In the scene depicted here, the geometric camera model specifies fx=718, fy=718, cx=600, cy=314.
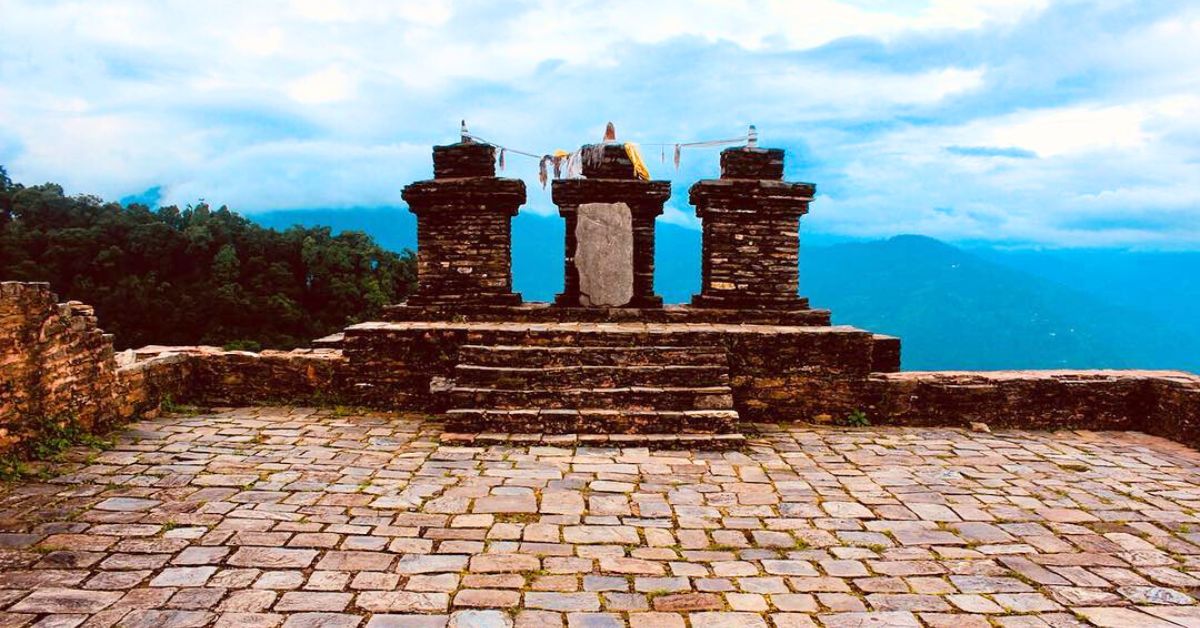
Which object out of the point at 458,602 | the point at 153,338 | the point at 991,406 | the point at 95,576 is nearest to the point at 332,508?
the point at 95,576

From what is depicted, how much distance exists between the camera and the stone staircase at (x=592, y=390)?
6973mm

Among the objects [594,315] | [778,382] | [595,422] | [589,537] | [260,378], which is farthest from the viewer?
[594,315]

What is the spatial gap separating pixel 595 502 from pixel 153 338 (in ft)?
96.9

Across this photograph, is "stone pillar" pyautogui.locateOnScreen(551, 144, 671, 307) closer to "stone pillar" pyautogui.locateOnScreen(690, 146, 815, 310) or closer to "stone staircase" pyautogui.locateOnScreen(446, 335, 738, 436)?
"stone pillar" pyautogui.locateOnScreen(690, 146, 815, 310)

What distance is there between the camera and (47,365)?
6227 millimetres

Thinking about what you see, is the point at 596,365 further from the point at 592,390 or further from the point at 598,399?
the point at 598,399

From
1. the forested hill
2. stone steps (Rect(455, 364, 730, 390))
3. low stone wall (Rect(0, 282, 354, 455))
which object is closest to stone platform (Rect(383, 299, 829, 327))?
low stone wall (Rect(0, 282, 354, 455))

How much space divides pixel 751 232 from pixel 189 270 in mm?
30248

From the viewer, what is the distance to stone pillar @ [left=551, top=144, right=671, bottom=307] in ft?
31.3

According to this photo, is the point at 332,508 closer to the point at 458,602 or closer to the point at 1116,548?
the point at 458,602

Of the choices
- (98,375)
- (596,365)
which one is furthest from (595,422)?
(98,375)

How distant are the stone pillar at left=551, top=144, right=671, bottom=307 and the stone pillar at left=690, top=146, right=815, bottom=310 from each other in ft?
2.42

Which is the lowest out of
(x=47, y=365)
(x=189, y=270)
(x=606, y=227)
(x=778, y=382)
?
(x=778, y=382)

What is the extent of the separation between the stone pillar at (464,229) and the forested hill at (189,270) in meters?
20.8
